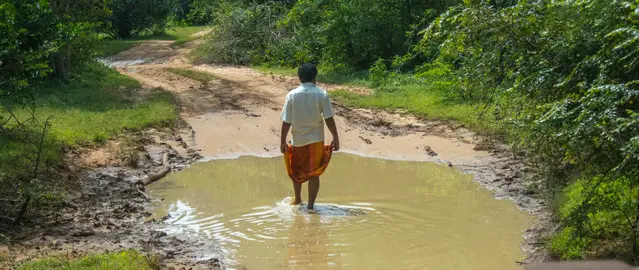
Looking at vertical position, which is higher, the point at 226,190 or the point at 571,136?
the point at 571,136

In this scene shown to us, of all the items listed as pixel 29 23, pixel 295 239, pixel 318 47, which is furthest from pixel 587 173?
pixel 318 47

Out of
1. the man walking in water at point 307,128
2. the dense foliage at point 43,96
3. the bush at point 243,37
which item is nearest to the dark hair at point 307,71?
the man walking in water at point 307,128

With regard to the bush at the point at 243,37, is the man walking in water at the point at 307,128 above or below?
above

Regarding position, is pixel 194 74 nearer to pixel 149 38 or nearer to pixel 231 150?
pixel 231 150

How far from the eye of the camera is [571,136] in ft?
18.7

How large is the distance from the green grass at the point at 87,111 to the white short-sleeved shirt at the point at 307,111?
2888 mm

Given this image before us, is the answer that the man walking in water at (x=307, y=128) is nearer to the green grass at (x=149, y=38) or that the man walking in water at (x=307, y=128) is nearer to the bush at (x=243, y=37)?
the bush at (x=243, y=37)

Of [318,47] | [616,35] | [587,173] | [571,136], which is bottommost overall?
[318,47]

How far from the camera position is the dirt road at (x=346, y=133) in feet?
34.1

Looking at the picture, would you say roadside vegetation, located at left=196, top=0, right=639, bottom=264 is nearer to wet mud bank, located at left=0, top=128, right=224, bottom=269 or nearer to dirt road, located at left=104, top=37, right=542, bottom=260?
dirt road, located at left=104, top=37, right=542, bottom=260

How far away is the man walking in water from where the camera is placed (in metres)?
8.02

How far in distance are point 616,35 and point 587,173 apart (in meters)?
1.17

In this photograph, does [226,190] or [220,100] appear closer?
[226,190]

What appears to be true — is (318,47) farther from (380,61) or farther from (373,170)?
(373,170)
